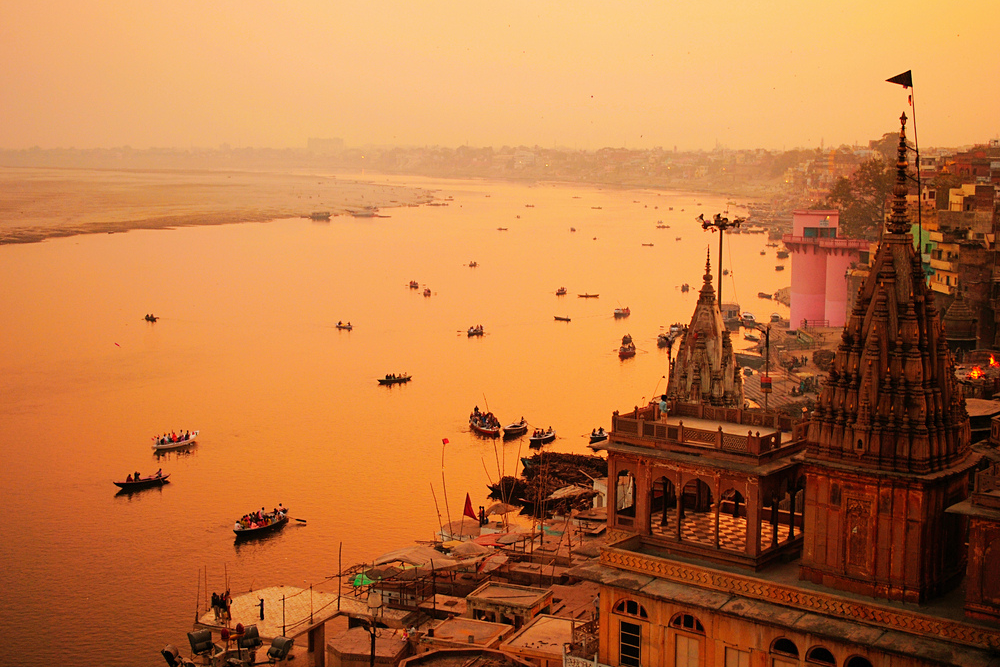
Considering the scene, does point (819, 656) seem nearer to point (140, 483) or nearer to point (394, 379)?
point (140, 483)

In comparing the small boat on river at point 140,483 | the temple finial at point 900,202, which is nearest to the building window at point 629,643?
the temple finial at point 900,202

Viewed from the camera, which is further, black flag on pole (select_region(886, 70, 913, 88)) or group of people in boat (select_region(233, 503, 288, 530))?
group of people in boat (select_region(233, 503, 288, 530))

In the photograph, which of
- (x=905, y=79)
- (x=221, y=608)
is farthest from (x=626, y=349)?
(x=905, y=79)

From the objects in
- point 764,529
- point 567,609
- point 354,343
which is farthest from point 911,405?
point 354,343


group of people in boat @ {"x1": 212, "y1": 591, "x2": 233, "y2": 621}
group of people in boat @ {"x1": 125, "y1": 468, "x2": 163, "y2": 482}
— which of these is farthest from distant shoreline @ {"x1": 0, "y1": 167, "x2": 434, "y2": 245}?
group of people in boat @ {"x1": 212, "y1": 591, "x2": 233, "y2": 621}

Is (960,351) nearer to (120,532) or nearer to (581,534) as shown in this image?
(581,534)

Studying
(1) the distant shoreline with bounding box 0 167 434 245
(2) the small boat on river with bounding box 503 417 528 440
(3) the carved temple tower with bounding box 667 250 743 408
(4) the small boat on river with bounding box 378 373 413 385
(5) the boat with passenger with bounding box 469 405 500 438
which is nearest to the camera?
(3) the carved temple tower with bounding box 667 250 743 408

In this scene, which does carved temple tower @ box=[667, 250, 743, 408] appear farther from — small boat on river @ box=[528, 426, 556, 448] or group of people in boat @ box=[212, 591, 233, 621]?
small boat on river @ box=[528, 426, 556, 448]
